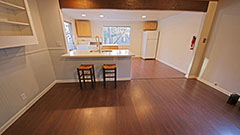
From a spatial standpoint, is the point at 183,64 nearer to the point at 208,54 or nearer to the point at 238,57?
the point at 208,54

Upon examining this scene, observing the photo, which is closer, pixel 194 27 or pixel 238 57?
pixel 238 57

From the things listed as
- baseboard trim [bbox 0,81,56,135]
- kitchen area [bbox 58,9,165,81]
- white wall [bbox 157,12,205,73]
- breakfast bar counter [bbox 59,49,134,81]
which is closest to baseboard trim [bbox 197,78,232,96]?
white wall [bbox 157,12,205,73]

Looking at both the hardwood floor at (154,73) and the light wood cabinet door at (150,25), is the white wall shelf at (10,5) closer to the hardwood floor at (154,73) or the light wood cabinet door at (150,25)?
the hardwood floor at (154,73)

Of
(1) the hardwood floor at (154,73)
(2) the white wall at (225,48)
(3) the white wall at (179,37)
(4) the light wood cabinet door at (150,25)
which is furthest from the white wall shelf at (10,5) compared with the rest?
(4) the light wood cabinet door at (150,25)

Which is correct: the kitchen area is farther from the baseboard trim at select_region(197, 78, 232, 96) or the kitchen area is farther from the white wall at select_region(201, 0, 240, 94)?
the baseboard trim at select_region(197, 78, 232, 96)

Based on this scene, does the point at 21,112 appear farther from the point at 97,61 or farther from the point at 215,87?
the point at 215,87

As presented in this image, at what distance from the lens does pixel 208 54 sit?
2.75 metres

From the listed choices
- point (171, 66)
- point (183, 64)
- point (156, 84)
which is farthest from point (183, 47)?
point (156, 84)

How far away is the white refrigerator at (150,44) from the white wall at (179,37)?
1.07 ft

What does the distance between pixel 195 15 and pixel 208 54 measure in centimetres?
144

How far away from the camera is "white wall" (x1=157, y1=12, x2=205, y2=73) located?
10.7ft

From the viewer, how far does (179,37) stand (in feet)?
13.0

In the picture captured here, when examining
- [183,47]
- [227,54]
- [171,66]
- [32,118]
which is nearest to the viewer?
[32,118]

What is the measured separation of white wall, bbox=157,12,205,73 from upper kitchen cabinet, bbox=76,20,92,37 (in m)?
4.13
